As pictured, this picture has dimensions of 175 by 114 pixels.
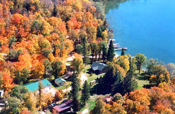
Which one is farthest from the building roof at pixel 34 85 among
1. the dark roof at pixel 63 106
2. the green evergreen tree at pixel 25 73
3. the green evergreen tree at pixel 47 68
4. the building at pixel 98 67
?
the building at pixel 98 67

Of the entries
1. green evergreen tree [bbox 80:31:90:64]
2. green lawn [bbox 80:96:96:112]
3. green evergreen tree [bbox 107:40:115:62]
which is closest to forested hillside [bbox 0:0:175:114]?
green evergreen tree [bbox 80:31:90:64]

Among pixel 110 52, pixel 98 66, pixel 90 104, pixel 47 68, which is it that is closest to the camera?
pixel 90 104

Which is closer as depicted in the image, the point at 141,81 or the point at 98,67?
the point at 141,81

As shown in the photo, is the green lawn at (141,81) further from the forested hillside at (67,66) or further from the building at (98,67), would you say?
the building at (98,67)

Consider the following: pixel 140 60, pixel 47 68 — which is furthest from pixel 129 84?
pixel 47 68

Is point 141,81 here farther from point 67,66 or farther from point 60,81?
point 60,81

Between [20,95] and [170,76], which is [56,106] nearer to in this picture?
[20,95]

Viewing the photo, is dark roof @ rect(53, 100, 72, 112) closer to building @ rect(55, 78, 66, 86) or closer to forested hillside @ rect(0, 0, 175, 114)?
forested hillside @ rect(0, 0, 175, 114)

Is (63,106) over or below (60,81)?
below

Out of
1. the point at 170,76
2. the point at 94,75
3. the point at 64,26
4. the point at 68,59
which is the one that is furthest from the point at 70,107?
the point at 64,26
